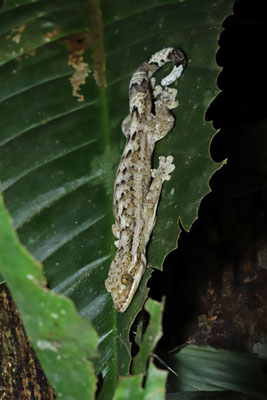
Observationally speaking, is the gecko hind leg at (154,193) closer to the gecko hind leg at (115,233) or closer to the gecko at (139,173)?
the gecko at (139,173)

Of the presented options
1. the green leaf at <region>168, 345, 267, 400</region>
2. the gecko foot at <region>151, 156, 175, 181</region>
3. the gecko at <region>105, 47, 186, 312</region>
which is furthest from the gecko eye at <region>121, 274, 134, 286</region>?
the gecko foot at <region>151, 156, 175, 181</region>


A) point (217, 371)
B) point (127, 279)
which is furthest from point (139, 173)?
point (217, 371)

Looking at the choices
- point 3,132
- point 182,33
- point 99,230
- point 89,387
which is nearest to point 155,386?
point 89,387

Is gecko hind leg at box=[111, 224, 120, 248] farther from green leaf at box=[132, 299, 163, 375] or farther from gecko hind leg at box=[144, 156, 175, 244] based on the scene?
green leaf at box=[132, 299, 163, 375]

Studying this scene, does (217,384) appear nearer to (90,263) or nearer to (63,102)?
(90,263)

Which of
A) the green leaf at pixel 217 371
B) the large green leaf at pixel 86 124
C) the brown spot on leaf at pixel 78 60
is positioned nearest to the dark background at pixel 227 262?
the green leaf at pixel 217 371

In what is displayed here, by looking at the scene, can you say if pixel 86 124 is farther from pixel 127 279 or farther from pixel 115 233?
pixel 127 279
